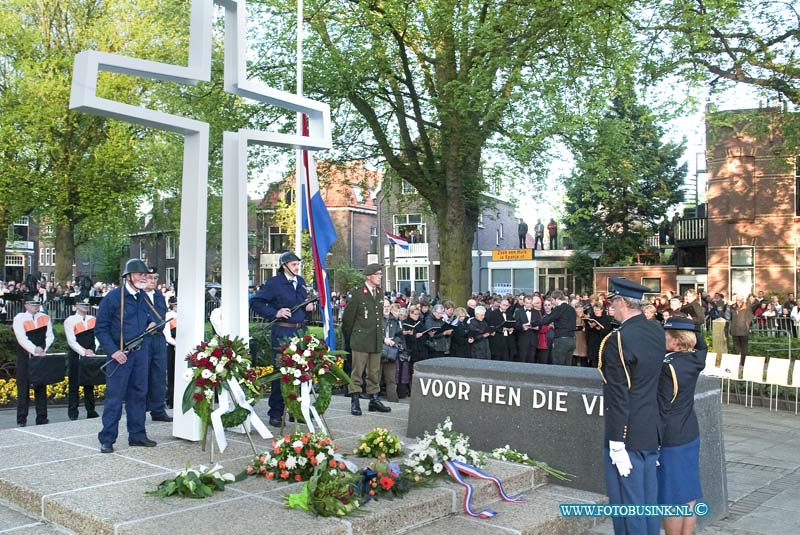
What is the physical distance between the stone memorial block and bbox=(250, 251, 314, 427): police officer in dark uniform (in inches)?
62.0

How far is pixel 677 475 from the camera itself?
5.30 meters

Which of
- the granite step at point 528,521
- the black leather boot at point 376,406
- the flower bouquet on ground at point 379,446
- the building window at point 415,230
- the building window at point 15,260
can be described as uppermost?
the building window at point 415,230

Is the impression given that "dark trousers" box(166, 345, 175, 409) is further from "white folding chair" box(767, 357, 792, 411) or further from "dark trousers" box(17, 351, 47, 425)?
"white folding chair" box(767, 357, 792, 411)

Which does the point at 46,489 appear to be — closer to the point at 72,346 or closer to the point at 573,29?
the point at 72,346

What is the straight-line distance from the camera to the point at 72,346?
33.4 ft

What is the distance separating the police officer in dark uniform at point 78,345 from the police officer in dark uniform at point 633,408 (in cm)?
753

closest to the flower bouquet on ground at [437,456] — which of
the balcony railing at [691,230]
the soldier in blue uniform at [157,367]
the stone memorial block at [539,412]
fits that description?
the stone memorial block at [539,412]

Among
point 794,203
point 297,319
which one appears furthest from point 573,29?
point 794,203

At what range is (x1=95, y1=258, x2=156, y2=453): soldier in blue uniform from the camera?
7.35 meters

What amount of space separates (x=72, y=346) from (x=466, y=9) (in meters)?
11.3

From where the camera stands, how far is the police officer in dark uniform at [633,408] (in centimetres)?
505

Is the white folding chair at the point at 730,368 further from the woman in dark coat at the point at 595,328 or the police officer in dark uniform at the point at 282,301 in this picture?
the police officer in dark uniform at the point at 282,301

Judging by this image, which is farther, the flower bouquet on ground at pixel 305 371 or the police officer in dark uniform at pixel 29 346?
the police officer in dark uniform at pixel 29 346

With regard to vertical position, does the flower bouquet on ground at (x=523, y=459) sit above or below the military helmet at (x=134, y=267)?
below
